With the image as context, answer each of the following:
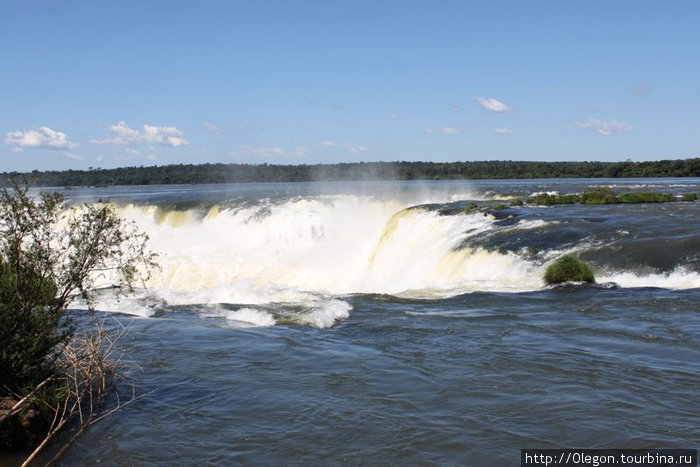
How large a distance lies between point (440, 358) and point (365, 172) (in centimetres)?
10108

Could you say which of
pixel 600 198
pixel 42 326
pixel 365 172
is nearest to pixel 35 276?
pixel 42 326

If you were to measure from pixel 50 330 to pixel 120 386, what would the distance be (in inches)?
85.3

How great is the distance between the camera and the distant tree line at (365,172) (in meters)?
86.4

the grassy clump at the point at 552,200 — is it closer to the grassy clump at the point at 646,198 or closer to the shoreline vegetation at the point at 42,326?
the grassy clump at the point at 646,198

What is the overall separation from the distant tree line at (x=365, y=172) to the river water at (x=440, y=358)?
66.8 metres

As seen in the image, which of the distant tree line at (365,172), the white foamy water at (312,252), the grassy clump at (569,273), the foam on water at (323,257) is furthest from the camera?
the distant tree line at (365,172)

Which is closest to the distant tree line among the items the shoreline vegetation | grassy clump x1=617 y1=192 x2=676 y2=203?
grassy clump x1=617 y1=192 x2=676 y2=203

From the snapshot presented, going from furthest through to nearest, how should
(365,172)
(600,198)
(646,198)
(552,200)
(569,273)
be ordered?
(365,172), (552,200), (600,198), (646,198), (569,273)

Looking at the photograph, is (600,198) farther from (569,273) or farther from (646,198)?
(569,273)

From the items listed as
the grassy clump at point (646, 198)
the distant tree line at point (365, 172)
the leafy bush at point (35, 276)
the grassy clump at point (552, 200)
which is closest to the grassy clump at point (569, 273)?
→ the leafy bush at point (35, 276)

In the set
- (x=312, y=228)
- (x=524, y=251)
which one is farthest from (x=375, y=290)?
(x=312, y=228)

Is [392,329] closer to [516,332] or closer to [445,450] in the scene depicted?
[516,332]

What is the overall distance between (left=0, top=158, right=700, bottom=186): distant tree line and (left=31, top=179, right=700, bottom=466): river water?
2632 inches

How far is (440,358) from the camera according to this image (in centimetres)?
1098
